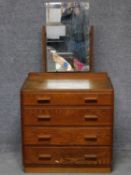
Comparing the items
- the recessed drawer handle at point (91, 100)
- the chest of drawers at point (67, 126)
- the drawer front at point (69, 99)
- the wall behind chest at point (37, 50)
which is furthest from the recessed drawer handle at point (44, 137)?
the wall behind chest at point (37, 50)

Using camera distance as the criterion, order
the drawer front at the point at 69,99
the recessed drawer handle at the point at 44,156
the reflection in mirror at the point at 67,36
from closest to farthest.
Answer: the drawer front at the point at 69,99
the recessed drawer handle at the point at 44,156
the reflection in mirror at the point at 67,36

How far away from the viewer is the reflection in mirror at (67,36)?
98.3 inches

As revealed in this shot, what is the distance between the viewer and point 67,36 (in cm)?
252

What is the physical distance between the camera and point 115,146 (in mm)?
2707

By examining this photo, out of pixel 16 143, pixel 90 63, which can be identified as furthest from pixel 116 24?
pixel 16 143

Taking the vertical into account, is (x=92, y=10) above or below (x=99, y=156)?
above

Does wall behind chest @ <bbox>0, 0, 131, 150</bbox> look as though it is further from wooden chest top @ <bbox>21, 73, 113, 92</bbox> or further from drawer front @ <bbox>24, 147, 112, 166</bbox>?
drawer front @ <bbox>24, 147, 112, 166</bbox>

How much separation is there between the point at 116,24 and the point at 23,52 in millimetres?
660

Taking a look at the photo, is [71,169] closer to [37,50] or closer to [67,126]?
[67,126]

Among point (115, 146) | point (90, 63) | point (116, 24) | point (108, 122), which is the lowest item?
point (115, 146)

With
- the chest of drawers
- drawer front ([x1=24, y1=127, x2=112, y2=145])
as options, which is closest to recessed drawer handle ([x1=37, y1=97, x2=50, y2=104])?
the chest of drawers

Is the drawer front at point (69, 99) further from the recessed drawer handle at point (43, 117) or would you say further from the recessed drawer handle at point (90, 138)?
the recessed drawer handle at point (90, 138)

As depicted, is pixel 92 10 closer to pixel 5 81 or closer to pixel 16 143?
pixel 5 81

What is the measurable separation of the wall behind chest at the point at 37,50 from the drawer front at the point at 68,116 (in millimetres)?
456
